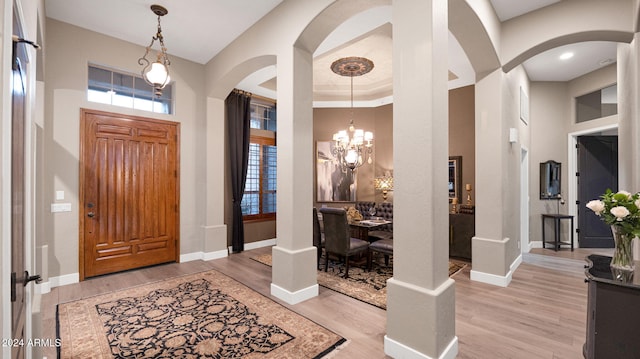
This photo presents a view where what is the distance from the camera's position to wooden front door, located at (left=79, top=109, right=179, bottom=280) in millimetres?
3984

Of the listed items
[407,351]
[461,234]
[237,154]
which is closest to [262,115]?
[237,154]

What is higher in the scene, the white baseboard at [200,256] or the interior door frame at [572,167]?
the interior door frame at [572,167]

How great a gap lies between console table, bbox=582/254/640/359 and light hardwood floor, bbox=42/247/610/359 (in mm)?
553

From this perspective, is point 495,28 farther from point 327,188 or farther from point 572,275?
point 327,188

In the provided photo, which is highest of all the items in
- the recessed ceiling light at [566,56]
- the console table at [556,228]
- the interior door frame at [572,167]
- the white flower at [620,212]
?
the recessed ceiling light at [566,56]

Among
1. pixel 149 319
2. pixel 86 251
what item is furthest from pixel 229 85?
pixel 149 319

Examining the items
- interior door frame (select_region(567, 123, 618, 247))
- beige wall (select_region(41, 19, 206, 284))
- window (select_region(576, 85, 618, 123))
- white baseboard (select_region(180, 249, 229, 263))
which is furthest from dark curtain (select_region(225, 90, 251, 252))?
window (select_region(576, 85, 618, 123))

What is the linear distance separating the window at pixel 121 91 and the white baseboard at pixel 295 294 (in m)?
3.42

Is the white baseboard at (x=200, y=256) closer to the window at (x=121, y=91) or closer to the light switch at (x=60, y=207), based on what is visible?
the light switch at (x=60, y=207)

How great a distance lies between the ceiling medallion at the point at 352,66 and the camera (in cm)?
502

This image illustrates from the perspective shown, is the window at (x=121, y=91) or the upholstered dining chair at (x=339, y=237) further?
the window at (x=121, y=91)

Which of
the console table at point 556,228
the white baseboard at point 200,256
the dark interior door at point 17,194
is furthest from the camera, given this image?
the console table at point 556,228

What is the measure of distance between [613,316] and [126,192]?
5.33 m

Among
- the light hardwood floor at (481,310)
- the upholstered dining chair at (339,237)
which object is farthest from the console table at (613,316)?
the upholstered dining chair at (339,237)
